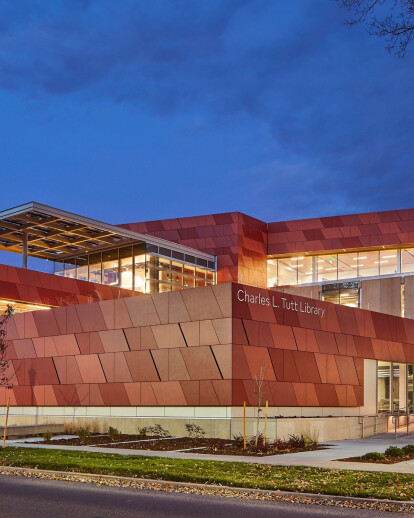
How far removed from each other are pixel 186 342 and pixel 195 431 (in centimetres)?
328

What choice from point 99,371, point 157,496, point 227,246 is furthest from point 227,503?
point 227,246

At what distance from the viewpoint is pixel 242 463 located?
17.0 m

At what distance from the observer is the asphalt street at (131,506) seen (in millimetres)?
10836

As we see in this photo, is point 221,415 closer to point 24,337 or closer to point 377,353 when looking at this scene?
point 377,353

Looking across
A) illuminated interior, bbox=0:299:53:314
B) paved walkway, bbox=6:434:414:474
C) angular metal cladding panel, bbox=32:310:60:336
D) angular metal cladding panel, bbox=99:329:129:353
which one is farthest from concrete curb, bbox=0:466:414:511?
illuminated interior, bbox=0:299:53:314

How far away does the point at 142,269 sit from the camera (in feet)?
147

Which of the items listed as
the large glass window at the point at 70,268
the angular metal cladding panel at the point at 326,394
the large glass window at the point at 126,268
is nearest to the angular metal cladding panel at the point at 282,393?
the angular metal cladding panel at the point at 326,394

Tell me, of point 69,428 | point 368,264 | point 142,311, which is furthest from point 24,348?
point 368,264

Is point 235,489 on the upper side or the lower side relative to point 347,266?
lower

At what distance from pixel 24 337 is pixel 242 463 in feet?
64.5

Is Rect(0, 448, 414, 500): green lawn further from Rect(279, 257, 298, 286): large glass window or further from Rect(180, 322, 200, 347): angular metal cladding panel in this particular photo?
Rect(279, 257, 298, 286): large glass window

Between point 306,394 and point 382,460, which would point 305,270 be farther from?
point 382,460

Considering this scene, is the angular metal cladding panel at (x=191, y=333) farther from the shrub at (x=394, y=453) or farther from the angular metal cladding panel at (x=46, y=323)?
the shrub at (x=394, y=453)

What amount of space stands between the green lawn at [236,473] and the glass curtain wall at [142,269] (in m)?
26.1
